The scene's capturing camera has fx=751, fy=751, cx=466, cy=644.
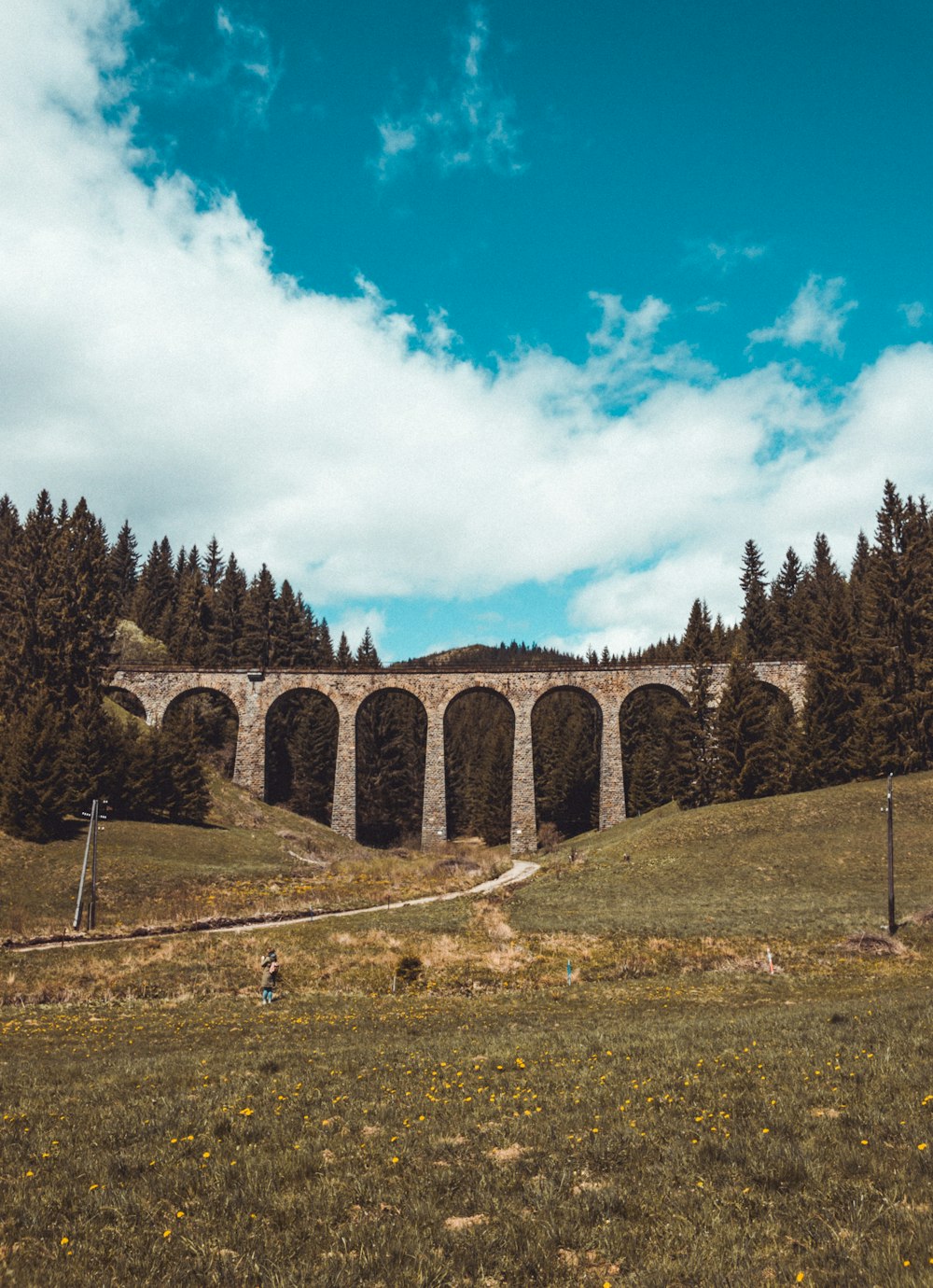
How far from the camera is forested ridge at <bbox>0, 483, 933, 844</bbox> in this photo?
5681 cm

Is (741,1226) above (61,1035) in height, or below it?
above

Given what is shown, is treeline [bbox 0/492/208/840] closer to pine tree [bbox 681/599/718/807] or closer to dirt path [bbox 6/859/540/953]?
dirt path [bbox 6/859/540/953]

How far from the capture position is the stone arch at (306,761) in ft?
296

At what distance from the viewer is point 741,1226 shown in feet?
20.4

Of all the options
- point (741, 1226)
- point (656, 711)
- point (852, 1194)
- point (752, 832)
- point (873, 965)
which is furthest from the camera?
point (656, 711)

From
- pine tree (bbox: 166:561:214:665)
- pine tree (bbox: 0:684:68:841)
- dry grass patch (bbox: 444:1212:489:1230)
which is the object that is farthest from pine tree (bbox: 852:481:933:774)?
pine tree (bbox: 166:561:214:665)

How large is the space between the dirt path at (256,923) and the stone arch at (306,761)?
43682 mm

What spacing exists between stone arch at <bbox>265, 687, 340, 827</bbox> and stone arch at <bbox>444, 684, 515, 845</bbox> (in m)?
14.7

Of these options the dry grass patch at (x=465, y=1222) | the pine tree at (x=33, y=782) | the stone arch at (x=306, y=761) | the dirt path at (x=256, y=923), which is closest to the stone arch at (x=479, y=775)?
the stone arch at (x=306, y=761)

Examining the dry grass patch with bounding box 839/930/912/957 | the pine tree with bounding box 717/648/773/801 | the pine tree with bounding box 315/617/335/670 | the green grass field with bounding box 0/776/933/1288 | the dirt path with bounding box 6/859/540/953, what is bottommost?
the dirt path with bounding box 6/859/540/953

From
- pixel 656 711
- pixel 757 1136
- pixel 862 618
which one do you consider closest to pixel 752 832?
pixel 862 618

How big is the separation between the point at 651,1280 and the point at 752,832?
51.3 meters

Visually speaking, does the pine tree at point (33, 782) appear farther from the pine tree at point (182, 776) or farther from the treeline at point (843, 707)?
the treeline at point (843, 707)

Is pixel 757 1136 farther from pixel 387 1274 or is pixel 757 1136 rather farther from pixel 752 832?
pixel 752 832
